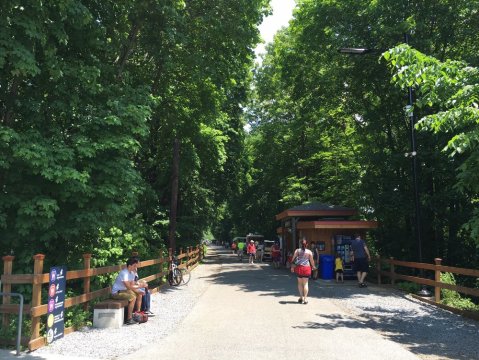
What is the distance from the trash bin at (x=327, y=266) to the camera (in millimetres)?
18375

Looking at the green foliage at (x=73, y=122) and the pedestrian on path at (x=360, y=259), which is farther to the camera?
the pedestrian on path at (x=360, y=259)

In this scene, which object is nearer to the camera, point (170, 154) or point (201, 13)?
point (201, 13)

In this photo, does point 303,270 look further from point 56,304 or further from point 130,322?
point 56,304

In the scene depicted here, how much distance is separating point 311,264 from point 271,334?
14.8ft

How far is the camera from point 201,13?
52.4ft

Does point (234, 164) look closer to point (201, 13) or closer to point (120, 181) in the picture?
point (201, 13)

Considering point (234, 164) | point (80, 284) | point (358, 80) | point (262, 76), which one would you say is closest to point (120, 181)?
point (80, 284)

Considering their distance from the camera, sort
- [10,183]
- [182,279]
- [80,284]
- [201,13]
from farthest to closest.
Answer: [182,279] < [201,13] < [80,284] < [10,183]

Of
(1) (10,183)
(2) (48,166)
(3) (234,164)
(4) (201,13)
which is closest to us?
(2) (48,166)

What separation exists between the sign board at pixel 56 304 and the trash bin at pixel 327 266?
485 inches

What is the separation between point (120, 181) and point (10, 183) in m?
2.07

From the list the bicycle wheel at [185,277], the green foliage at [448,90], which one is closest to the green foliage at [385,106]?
the green foliage at [448,90]

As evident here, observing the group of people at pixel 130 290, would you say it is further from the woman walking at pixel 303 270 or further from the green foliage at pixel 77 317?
the woman walking at pixel 303 270

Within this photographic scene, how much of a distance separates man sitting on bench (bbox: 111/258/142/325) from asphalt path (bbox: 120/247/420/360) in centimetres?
Result: 111
